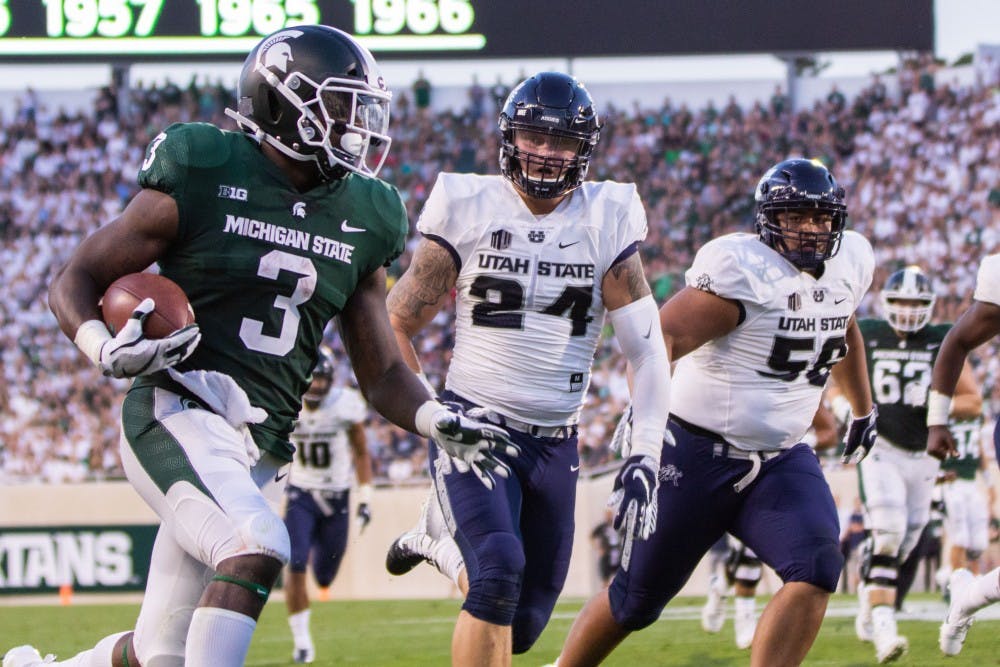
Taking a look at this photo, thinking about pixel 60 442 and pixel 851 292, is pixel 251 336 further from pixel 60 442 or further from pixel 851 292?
pixel 60 442

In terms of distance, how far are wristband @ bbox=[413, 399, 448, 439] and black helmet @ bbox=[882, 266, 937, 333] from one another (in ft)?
16.7

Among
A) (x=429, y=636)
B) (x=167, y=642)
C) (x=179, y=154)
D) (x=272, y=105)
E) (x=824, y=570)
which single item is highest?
(x=272, y=105)

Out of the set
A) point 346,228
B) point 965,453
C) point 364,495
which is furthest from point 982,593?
point 364,495

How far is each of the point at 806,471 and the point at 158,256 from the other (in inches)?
89.0

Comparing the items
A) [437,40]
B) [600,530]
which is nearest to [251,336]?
[600,530]

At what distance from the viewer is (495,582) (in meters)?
3.98

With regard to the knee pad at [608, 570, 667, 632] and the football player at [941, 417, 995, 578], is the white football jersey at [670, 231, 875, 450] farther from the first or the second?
the football player at [941, 417, 995, 578]

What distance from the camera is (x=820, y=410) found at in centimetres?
564

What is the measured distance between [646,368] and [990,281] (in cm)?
172

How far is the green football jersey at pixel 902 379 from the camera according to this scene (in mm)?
8203

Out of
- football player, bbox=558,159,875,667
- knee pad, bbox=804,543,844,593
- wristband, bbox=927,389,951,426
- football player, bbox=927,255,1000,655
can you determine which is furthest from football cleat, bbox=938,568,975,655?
knee pad, bbox=804,543,844,593

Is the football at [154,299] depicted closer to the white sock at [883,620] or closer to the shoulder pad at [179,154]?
the shoulder pad at [179,154]

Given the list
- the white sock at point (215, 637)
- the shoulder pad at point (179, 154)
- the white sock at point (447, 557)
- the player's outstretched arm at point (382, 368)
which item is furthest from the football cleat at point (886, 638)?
the shoulder pad at point (179, 154)

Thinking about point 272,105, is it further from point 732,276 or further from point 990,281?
point 990,281
